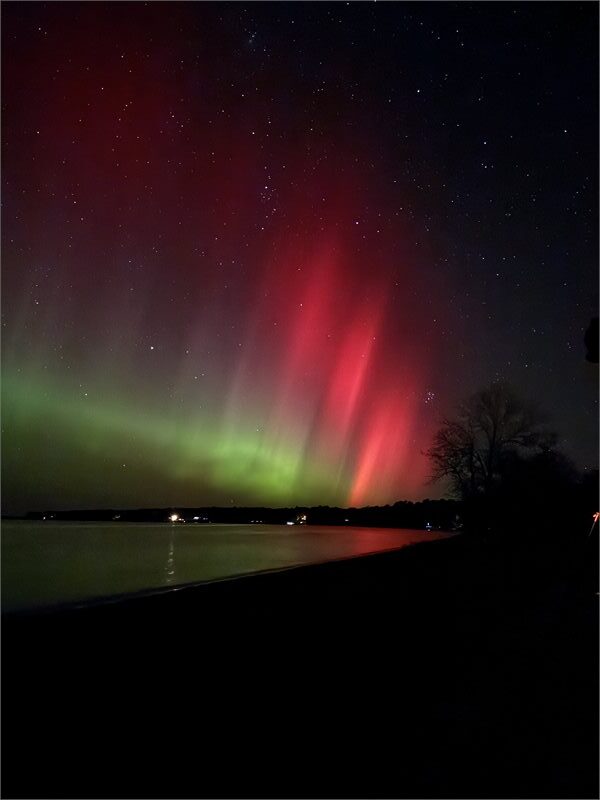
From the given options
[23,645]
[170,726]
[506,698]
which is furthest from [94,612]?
[506,698]

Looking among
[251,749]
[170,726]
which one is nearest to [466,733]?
[251,749]

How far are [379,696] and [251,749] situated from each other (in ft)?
5.58

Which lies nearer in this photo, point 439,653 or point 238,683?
point 238,683

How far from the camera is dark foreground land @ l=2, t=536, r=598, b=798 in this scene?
4172 mm

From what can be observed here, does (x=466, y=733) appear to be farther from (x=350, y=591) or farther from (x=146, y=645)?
(x=350, y=591)

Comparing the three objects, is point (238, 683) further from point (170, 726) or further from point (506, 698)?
point (506, 698)

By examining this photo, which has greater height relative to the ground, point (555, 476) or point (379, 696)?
point (555, 476)

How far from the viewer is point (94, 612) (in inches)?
425

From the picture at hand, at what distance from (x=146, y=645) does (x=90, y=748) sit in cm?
300

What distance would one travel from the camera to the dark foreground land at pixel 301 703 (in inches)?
164

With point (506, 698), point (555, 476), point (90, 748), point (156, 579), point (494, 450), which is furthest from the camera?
point (555, 476)

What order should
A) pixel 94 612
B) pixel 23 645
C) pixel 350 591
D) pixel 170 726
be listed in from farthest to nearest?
1. pixel 350 591
2. pixel 94 612
3. pixel 23 645
4. pixel 170 726

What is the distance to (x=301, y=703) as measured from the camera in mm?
5730

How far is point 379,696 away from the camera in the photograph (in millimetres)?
5977
